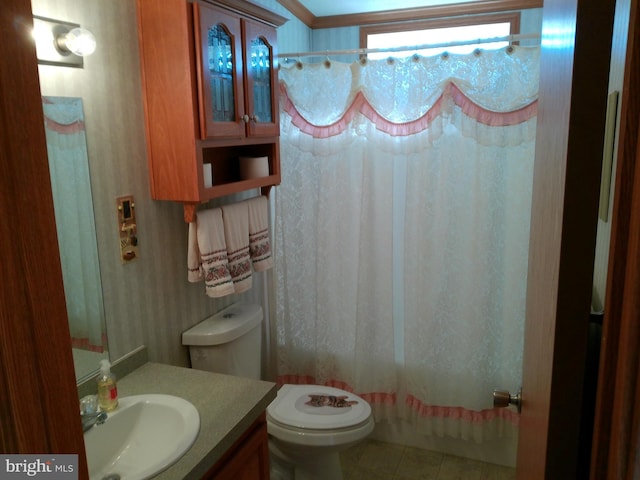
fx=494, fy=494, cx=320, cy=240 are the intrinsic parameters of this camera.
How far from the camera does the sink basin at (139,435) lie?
1.33 m

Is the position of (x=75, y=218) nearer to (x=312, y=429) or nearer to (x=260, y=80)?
(x=260, y=80)

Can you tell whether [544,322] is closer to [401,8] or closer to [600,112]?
[600,112]

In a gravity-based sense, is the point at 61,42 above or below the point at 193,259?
above

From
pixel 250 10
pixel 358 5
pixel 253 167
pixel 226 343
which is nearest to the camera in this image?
pixel 250 10

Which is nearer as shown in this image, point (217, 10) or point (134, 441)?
point (134, 441)

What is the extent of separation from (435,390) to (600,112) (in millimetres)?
2188

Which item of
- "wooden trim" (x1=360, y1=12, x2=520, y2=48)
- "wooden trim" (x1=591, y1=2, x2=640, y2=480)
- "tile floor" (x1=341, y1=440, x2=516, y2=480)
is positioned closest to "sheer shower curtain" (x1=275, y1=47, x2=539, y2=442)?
"tile floor" (x1=341, y1=440, x2=516, y2=480)

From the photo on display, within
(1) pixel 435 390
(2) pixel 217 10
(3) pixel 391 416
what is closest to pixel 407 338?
(1) pixel 435 390

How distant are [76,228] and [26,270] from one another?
105cm

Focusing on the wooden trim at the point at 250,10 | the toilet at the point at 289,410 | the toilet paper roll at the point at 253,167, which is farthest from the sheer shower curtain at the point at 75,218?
the toilet paper roll at the point at 253,167

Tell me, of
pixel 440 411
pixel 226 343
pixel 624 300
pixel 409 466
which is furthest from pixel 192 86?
pixel 409 466

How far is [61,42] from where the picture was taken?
1.39 metres

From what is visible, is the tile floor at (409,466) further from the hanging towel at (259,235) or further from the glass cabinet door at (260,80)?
the glass cabinet door at (260,80)

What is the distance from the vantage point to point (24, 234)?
0.54 m
